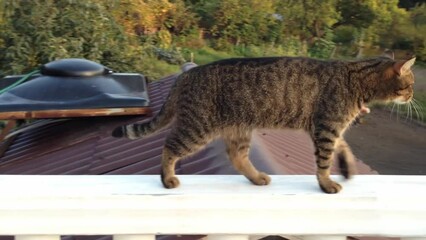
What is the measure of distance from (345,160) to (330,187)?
0.52 meters

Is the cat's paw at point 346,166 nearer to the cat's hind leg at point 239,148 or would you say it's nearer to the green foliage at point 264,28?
the cat's hind leg at point 239,148

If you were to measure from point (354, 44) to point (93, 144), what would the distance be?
20184mm

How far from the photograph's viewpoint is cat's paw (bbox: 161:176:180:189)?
1902mm

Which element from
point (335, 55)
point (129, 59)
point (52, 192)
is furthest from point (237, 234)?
point (335, 55)

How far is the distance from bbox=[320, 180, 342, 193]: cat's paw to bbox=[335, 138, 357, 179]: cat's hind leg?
208mm

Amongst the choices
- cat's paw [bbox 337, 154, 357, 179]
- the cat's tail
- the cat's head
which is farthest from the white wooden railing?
the cat's head

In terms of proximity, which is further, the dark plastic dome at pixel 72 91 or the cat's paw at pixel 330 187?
the dark plastic dome at pixel 72 91

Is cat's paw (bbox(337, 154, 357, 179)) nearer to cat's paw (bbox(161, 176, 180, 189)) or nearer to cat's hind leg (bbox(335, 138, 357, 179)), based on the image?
cat's hind leg (bbox(335, 138, 357, 179))

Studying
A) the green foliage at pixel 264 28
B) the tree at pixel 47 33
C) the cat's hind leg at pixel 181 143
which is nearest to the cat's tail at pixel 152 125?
the cat's hind leg at pixel 181 143

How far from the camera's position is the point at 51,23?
31.5ft

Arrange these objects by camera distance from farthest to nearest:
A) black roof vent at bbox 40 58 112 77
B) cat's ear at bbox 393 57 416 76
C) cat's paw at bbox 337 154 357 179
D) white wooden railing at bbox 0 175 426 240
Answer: black roof vent at bbox 40 58 112 77 → cat's ear at bbox 393 57 416 76 → cat's paw at bbox 337 154 357 179 → white wooden railing at bbox 0 175 426 240

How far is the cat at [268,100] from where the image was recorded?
8.10 feet

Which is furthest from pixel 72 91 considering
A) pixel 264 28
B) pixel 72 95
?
pixel 264 28

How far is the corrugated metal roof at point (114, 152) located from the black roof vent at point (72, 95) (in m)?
0.17
